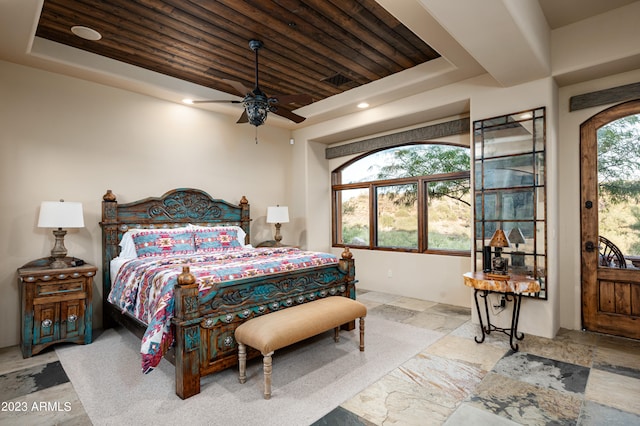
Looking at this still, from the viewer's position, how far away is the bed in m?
2.41

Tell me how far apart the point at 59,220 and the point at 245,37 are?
2604 millimetres

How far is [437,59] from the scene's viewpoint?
384 cm

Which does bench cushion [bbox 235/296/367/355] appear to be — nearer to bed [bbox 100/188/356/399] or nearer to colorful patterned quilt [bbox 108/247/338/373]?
bed [bbox 100/188/356/399]

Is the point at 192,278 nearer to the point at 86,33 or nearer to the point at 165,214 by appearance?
the point at 165,214

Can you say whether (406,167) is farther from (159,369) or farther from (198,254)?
(159,369)

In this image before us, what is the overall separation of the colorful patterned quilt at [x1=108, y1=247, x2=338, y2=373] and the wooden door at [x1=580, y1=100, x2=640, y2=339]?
2749 mm

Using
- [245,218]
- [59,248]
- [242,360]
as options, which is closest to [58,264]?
[59,248]

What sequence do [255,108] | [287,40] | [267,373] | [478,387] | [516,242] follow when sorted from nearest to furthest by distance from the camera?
1. [267,373]
2. [478,387]
3. [255,108]
4. [287,40]
5. [516,242]

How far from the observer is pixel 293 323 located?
8.49ft

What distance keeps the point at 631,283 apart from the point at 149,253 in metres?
5.14

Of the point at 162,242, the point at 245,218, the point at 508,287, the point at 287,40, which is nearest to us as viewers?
the point at 508,287

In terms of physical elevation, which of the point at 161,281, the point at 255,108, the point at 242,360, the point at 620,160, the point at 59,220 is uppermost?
the point at 255,108

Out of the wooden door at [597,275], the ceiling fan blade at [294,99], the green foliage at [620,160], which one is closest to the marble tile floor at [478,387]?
the wooden door at [597,275]

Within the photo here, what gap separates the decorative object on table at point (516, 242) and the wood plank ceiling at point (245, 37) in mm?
2183
